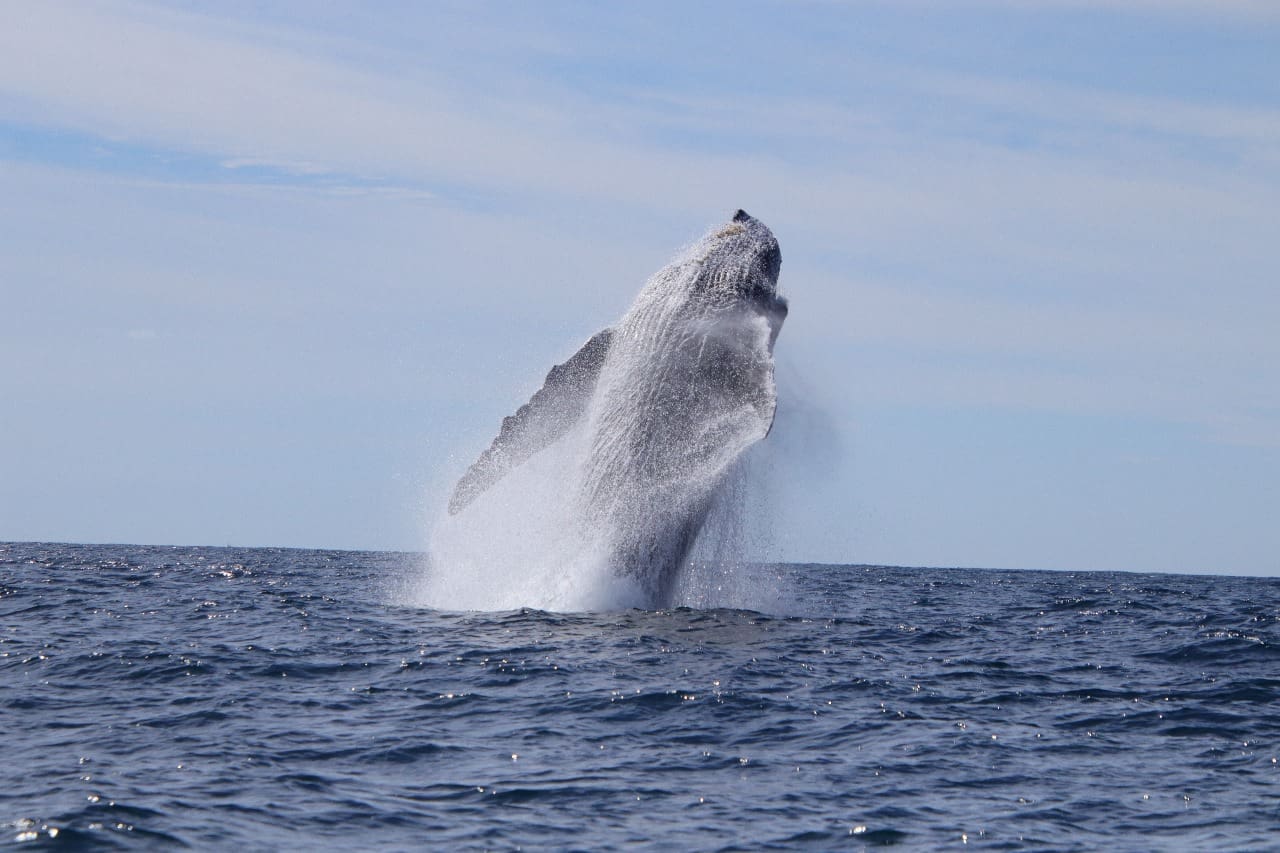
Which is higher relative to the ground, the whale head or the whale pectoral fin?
the whale head

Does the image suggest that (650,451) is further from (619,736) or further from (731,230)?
(619,736)

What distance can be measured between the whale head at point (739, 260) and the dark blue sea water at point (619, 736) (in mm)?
4306

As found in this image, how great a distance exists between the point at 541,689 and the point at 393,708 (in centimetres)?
139

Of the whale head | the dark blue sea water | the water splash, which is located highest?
the whale head

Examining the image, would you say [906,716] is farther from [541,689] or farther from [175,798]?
[175,798]

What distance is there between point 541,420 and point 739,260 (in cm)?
358

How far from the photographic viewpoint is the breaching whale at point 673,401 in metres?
16.9

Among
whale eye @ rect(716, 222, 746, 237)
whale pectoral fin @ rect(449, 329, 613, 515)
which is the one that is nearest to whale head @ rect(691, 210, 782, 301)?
whale eye @ rect(716, 222, 746, 237)

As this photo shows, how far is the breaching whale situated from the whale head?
0.02 metres

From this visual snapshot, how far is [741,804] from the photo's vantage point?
8.77m

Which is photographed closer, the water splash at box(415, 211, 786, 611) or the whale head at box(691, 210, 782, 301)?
the water splash at box(415, 211, 786, 611)

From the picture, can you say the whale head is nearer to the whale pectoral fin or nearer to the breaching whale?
the breaching whale

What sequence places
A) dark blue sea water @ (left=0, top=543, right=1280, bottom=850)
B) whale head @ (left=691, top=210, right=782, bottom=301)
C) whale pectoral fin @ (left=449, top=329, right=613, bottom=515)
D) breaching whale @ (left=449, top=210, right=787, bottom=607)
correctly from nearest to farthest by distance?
dark blue sea water @ (left=0, top=543, right=1280, bottom=850) < breaching whale @ (left=449, top=210, right=787, bottom=607) < whale head @ (left=691, top=210, right=782, bottom=301) < whale pectoral fin @ (left=449, top=329, right=613, bottom=515)

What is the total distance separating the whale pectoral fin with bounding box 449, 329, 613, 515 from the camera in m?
18.5
